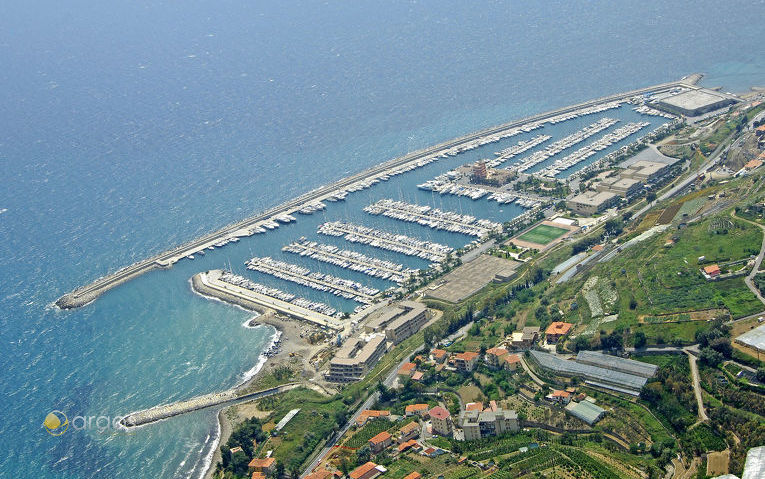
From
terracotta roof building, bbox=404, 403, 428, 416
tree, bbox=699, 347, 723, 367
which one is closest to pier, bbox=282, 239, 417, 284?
terracotta roof building, bbox=404, 403, 428, 416

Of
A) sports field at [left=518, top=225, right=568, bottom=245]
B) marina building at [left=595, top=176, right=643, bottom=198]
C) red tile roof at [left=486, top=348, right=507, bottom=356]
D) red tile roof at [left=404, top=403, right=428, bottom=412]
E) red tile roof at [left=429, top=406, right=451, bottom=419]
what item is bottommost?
red tile roof at [left=404, top=403, right=428, bottom=412]

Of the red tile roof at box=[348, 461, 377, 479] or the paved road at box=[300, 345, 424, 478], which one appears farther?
the paved road at box=[300, 345, 424, 478]

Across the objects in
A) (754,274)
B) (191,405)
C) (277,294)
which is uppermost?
(754,274)

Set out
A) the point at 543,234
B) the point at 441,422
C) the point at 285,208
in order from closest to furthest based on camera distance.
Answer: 1. the point at 441,422
2. the point at 543,234
3. the point at 285,208

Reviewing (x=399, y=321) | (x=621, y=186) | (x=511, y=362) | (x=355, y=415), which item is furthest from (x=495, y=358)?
(x=621, y=186)

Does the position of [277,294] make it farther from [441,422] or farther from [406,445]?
[406,445]

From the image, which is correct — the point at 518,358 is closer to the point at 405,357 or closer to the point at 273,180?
the point at 405,357

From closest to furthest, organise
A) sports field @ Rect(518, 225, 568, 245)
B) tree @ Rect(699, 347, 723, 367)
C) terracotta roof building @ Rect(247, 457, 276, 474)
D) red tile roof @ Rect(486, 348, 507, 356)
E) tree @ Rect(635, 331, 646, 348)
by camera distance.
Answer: tree @ Rect(699, 347, 723, 367) → terracotta roof building @ Rect(247, 457, 276, 474) → tree @ Rect(635, 331, 646, 348) → red tile roof @ Rect(486, 348, 507, 356) → sports field @ Rect(518, 225, 568, 245)

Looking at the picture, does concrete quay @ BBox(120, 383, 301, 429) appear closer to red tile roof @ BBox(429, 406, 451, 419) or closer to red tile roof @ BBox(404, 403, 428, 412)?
red tile roof @ BBox(404, 403, 428, 412)
